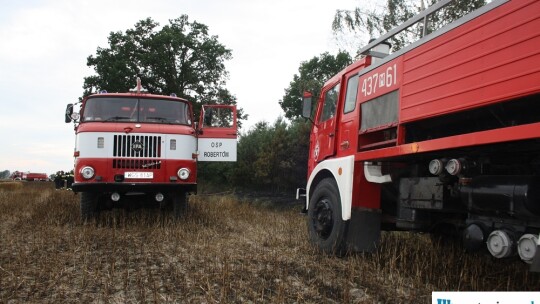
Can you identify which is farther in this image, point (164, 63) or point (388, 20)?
point (164, 63)

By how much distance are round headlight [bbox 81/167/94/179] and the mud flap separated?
4.89 metres

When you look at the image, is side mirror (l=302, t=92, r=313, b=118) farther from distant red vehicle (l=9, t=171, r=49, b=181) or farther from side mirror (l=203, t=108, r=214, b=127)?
distant red vehicle (l=9, t=171, r=49, b=181)

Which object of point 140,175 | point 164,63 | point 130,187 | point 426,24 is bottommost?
point 130,187

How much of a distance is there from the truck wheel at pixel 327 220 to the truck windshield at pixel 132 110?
3.85 m

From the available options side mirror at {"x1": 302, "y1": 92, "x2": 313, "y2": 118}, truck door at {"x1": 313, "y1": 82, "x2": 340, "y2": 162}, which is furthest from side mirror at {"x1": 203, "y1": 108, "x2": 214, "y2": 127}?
side mirror at {"x1": 302, "y1": 92, "x2": 313, "y2": 118}

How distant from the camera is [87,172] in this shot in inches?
316

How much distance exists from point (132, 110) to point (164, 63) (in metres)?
26.6

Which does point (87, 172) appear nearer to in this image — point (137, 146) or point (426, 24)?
point (137, 146)

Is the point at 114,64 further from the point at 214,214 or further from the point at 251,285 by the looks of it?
the point at 251,285

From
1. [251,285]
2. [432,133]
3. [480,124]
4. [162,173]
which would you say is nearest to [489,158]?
[480,124]

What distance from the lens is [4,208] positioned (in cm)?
1119

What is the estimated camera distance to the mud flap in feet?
17.7

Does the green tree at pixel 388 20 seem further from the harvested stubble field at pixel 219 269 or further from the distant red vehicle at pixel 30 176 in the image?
the distant red vehicle at pixel 30 176

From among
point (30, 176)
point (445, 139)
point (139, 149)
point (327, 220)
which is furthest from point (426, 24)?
point (30, 176)
